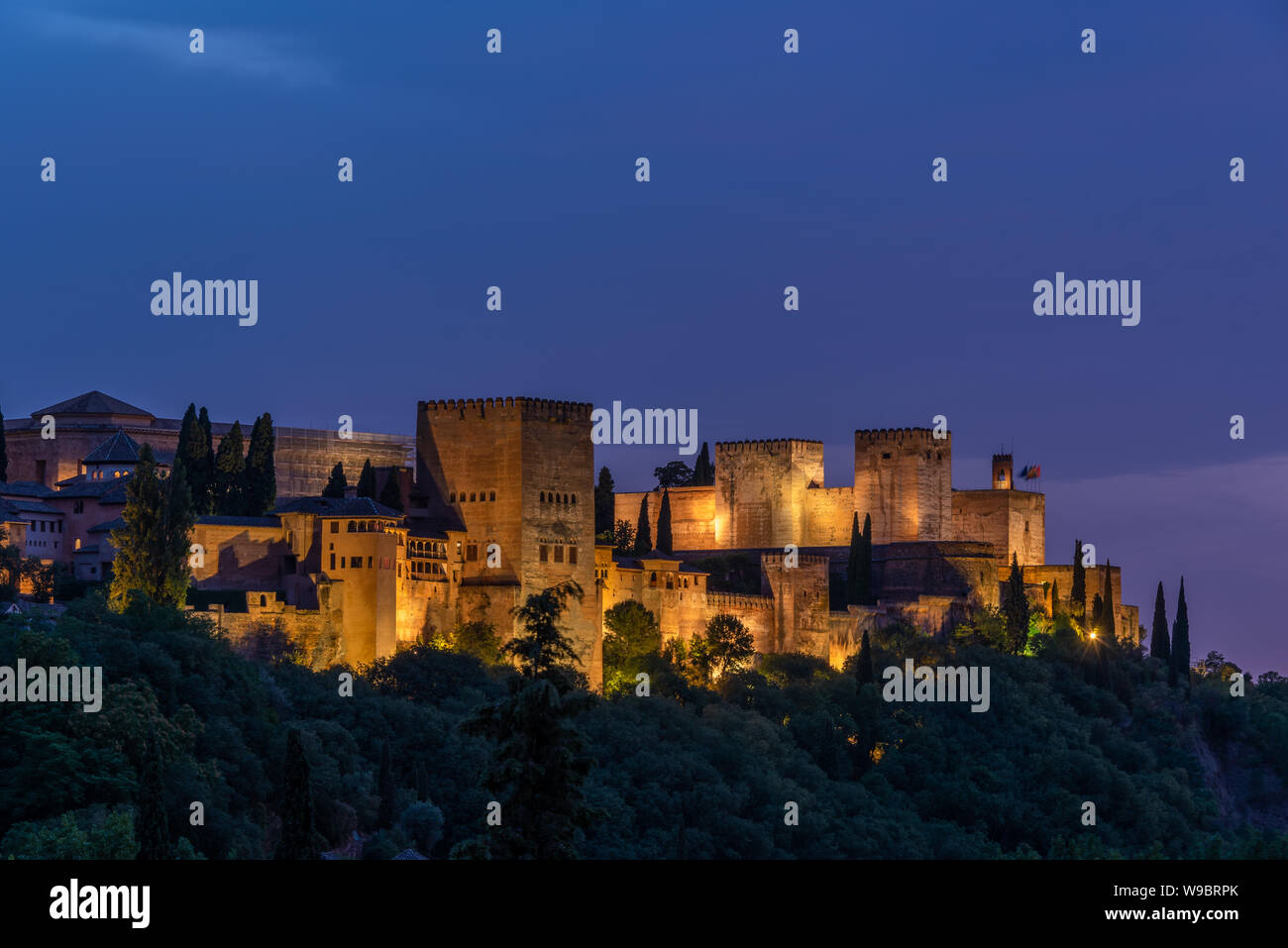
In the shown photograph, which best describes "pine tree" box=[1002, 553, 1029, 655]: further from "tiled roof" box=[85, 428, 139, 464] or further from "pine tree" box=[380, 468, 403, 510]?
"tiled roof" box=[85, 428, 139, 464]

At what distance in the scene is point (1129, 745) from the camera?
230ft

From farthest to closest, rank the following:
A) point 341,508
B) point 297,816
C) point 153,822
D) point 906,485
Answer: point 906,485, point 341,508, point 153,822, point 297,816

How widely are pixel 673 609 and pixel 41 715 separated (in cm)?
2744

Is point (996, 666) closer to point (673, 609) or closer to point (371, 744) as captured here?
point (673, 609)

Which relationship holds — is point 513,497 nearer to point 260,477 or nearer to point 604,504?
point 260,477

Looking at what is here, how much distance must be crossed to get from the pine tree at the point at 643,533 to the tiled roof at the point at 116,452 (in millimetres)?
18075

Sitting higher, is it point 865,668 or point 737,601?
point 737,601


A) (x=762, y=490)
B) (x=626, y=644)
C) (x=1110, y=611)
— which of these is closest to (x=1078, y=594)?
(x=1110, y=611)

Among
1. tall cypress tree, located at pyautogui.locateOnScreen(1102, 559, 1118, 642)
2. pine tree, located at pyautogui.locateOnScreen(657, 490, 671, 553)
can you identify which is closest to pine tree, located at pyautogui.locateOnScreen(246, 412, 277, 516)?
pine tree, located at pyautogui.locateOnScreen(657, 490, 671, 553)

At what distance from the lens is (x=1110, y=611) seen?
7888 centimetres

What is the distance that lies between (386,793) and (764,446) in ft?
115

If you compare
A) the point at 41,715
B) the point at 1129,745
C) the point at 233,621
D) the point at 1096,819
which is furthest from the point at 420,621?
the point at 1129,745

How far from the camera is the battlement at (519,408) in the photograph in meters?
62.8

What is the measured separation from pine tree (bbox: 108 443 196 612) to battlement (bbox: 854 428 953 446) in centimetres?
3529
